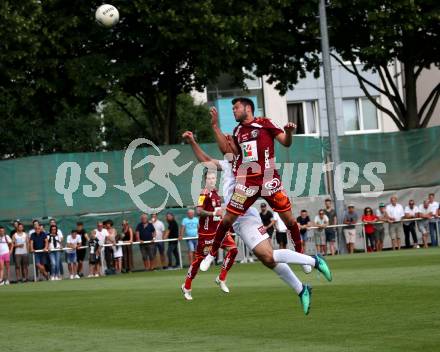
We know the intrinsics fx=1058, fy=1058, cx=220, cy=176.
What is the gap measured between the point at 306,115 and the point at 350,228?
105 ft

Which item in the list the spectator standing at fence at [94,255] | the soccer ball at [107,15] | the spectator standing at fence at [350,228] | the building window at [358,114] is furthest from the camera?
the building window at [358,114]

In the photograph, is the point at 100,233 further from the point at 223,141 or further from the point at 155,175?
the point at 223,141

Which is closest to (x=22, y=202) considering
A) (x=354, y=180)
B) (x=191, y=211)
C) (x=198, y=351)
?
(x=191, y=211)

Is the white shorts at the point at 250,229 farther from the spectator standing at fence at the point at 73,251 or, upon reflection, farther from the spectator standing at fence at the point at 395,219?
the spectator standing at fence at the point at 395,219

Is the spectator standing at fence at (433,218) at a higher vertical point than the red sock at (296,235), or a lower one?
lower

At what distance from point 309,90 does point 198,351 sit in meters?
58.6

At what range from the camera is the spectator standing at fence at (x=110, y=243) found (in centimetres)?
3492

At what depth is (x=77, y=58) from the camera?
39031 mm

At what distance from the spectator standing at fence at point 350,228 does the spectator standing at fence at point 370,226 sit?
1.90 ft

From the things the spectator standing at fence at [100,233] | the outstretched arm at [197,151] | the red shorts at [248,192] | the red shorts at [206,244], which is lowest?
the spectator standing at fence at [100,233]

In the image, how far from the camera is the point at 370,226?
3734cm

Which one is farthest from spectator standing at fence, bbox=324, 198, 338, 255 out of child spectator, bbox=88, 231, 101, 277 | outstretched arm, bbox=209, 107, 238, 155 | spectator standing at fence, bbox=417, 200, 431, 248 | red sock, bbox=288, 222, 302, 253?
outstretched arm, bbox=209, 107, 238, 155

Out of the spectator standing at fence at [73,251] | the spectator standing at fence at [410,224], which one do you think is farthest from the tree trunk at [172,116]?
the spectator standing at fence at [410,224]

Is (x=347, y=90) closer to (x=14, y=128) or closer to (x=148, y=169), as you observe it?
(x=14, y=128)
